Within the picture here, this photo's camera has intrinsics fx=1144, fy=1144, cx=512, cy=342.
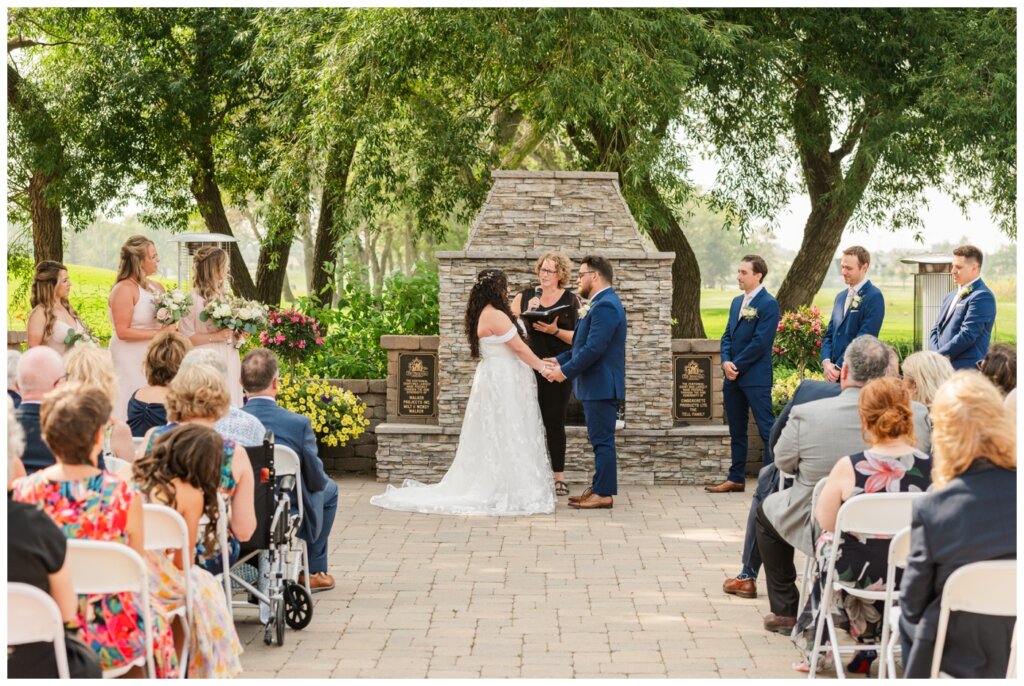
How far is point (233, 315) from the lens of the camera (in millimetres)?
8555

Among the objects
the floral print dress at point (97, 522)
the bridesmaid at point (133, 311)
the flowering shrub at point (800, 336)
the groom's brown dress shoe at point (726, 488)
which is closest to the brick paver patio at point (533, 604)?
the groom's brown dress shoe at point (726, 488)

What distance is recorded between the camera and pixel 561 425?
977 cm

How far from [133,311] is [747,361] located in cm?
500

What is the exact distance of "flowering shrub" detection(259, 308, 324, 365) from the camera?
1068 centimetres

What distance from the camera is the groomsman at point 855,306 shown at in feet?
30.0

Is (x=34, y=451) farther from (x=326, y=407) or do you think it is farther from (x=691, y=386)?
(x=691, y=386)

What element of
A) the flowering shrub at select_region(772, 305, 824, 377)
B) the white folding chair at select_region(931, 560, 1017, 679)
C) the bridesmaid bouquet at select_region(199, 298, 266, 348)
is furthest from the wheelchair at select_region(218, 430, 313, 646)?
the flowering shrub at select_region(772, 305, 824, 377)

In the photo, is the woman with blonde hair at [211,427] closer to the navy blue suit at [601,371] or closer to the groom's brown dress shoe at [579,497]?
the navy blue suit at [601,371]

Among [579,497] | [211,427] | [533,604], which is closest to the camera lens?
[211,427]

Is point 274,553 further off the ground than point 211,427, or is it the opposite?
point 211,427

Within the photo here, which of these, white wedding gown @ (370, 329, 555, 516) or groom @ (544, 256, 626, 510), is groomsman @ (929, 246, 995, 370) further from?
white wedding gown @ (370, 329, 555, 516)

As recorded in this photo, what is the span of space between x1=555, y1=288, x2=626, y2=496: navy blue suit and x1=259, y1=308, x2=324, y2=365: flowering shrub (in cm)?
280

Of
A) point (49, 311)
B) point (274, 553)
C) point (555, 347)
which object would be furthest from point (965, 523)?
point (49, 311)

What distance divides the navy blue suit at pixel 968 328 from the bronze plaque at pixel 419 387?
14.7 feet
